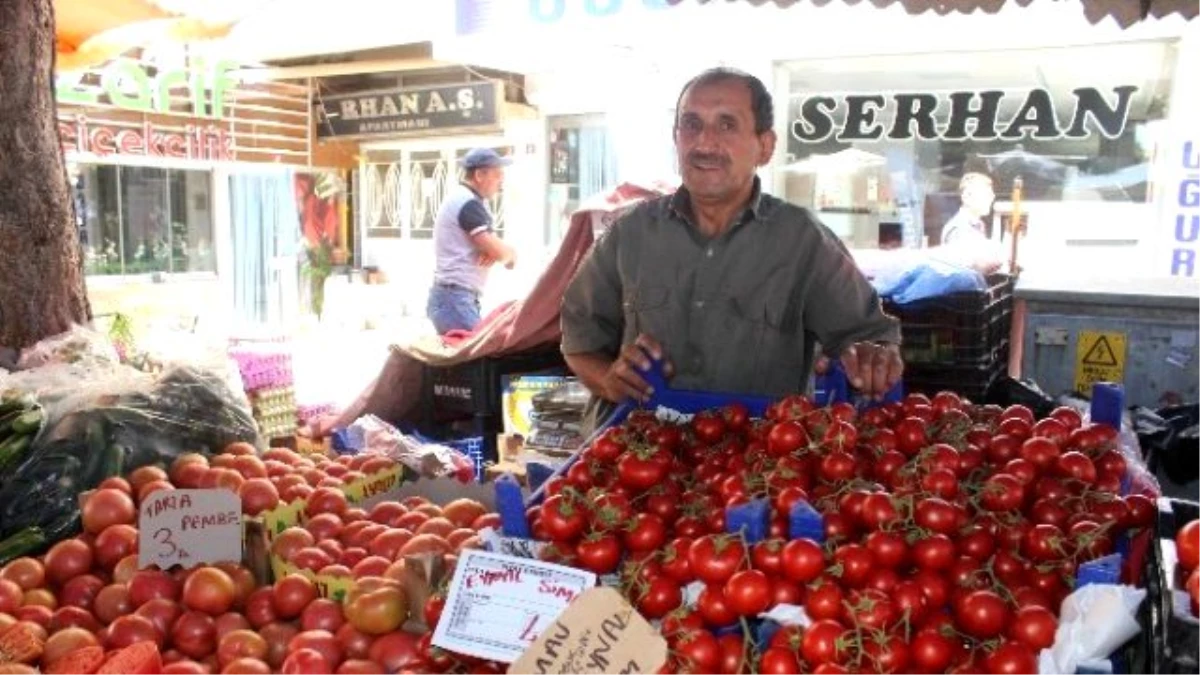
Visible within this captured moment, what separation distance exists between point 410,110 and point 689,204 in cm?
942

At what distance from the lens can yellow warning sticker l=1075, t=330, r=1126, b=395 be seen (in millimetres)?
3889

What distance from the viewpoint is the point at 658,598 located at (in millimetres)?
1563

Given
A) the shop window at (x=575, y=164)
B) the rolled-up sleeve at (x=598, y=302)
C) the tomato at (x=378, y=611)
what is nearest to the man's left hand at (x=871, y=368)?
the rolled-up sleeve at (x=598, y=302)

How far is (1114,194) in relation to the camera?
7070 millimetres

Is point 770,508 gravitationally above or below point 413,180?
below

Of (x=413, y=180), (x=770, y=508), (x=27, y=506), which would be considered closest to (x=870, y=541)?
(x=770, y=508)

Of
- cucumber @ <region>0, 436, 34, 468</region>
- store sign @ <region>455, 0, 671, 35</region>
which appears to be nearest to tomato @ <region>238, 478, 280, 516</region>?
cucumber @ <region>0, 436, 34, 468</region>

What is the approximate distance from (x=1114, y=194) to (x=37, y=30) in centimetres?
673

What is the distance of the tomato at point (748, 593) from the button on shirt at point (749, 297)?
1415mm

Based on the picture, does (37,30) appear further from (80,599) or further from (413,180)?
(413,180)

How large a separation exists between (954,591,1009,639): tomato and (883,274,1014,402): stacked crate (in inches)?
116

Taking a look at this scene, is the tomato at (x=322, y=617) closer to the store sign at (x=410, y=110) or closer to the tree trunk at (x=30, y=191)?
the tree trunk at (x=30, y=191)

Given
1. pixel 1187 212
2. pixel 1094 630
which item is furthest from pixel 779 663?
pixel 1187 212

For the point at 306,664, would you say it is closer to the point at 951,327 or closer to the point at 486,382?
the point at 951,327
